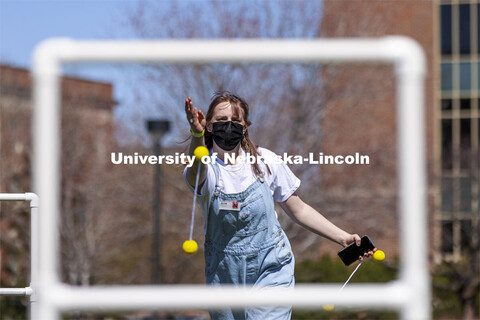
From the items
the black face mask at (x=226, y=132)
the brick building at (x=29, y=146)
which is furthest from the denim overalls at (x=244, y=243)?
the brick building at (x=29, y=146)

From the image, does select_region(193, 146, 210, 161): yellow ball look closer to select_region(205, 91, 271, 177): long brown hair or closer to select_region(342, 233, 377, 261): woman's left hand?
select_region(205, 91, 271, 177): long brown hair

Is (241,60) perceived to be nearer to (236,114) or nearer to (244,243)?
(236,114)

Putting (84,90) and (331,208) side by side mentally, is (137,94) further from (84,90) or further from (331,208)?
(331,208)

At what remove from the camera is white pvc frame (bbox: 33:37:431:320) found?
1.81 m

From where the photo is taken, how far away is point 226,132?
3.52 metres

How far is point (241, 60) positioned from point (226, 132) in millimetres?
1654

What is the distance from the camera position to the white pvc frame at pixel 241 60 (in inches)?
71.3

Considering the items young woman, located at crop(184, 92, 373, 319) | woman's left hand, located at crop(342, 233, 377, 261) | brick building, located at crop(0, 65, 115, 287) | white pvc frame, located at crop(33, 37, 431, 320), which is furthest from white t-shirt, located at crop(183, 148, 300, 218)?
brick building, located at crop(0, 65, 115, 287)

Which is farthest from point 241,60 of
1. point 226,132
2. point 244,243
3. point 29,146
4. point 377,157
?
point 29,146

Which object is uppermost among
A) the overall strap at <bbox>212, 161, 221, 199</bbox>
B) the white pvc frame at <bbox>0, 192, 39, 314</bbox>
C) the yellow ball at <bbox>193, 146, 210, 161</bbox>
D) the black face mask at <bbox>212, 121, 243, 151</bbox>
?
the black face mask at <bbox>212, 121, 243, 151</bbox>

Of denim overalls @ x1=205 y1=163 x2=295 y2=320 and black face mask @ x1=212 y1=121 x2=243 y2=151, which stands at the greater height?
black face mask @ x1=212 y1=121 x2=243 y2=151

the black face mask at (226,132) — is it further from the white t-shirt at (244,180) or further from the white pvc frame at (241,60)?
the white pvc frame at (241,60)

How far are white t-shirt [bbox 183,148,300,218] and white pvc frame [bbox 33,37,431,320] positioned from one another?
5.47 feet

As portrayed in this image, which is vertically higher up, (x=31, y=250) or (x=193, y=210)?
(x=193, y=210)
